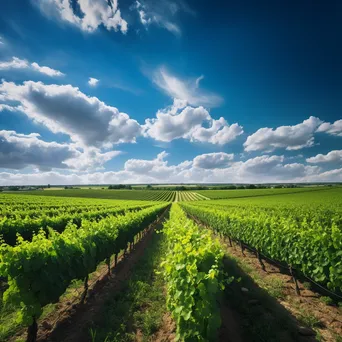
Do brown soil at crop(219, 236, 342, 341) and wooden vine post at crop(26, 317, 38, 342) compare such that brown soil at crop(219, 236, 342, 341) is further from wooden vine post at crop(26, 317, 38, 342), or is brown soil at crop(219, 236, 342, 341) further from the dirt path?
wooden vine post at crop(26, 317, 38, 342)

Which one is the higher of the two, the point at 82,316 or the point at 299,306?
the point at 299,306

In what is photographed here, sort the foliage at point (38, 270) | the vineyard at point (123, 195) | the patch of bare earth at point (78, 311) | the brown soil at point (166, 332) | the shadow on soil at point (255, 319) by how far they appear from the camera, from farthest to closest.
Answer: the vineyard at point (123, 195), the patch of bare earth at point (78, 311), the brown soil at point (166, 332), the shadow on soil at point (255, 319), the foliage at point (38, 270)

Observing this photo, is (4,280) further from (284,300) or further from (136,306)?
(284,300)

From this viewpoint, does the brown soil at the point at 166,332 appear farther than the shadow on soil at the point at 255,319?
Yes

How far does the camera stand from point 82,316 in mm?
6297

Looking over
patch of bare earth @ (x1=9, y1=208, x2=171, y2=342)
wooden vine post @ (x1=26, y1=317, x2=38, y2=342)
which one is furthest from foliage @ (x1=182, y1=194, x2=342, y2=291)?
wooden vine post @ (x1=26, y1=317, x2=38, y2=342)

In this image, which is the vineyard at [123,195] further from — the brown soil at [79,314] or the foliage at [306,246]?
the brown soil at [79,314]

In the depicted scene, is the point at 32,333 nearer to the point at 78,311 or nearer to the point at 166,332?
the point at 78,311

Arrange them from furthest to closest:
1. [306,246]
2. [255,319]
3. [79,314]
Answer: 1. [306,246]
2. [79,314]
3. [255,319]

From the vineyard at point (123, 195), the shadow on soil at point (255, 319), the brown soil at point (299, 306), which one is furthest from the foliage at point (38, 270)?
the vineyard at point (123, 195)

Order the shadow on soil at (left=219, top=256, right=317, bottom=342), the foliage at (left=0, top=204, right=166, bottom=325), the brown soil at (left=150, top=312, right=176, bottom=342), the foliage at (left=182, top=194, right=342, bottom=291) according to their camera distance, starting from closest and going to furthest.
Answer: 1. the foliage at (left=0, top=204, right=166, bottom=325)
2. the shadow on soil at (left=219, top=256, right=317, bottom=342)
3. the brown soil at (left=150, top=312, right=176, bottom=342)
4. the foliage at (left=182, top=194, right=342, bottom=291)

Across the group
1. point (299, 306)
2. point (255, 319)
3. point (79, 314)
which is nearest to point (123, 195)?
point (79, 314)

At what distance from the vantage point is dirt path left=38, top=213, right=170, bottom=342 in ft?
17.7

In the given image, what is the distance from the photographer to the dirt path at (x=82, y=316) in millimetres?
5402
